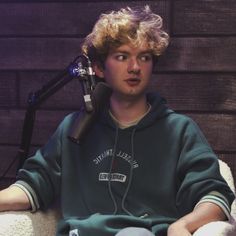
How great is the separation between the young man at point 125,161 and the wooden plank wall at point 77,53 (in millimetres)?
303

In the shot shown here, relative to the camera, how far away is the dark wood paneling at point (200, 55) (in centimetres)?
185

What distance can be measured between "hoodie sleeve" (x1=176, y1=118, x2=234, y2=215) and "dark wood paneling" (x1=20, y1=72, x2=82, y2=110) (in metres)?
0.62

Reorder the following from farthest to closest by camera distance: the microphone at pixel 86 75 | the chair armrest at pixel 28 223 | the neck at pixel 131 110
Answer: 1. the neck at pixel 131 110
2. the microphone at pixel 86 75
3. the chair armrest at pixel 28 223

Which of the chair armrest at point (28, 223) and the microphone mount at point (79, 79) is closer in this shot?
the chair armrest at point (28, 223)

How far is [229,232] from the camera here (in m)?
1.22

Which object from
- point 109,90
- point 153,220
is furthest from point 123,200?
point 109,90

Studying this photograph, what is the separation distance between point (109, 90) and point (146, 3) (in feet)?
1.60

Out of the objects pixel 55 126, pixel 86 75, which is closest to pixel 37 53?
pixel 55 126

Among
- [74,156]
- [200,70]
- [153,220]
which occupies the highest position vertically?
[200,70]

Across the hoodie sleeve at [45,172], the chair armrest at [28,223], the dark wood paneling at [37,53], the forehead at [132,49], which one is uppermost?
the forehead at [132,49]

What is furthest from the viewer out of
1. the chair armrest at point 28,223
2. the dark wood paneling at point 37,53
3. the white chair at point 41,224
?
the dark wood paneling at point 37,53

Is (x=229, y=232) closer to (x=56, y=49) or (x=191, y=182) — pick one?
(x=191, y=182)

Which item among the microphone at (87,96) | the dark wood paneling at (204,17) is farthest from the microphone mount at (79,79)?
the dark wood paneling at (204,17)

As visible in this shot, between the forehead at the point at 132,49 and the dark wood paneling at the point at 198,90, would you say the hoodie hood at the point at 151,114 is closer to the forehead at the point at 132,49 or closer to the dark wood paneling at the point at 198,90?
the forehead at the point at 132,49
